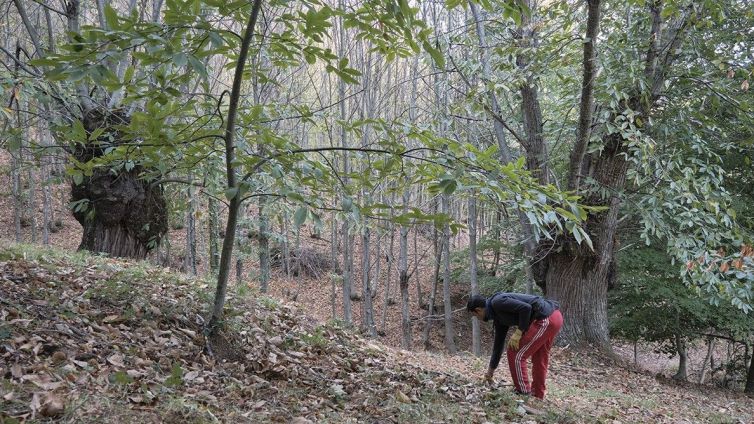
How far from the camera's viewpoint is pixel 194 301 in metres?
4.94

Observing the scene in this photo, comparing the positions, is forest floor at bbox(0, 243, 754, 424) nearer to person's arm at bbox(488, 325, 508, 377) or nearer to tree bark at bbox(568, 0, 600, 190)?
person's arm at bbox(488, 325, 508, 377)

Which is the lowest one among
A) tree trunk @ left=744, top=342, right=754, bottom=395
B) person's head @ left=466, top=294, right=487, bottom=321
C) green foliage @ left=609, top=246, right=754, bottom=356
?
tree trunk @ left=744, top=342, right=754, bottom=395

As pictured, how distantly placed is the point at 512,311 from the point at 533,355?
1.69 ft

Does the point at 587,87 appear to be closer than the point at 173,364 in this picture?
No

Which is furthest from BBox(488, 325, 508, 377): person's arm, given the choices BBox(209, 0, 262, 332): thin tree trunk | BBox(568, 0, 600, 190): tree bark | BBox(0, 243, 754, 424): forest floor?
BBox(209, 0, 262, 332): thin tree trunk

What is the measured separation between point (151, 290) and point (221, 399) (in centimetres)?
210

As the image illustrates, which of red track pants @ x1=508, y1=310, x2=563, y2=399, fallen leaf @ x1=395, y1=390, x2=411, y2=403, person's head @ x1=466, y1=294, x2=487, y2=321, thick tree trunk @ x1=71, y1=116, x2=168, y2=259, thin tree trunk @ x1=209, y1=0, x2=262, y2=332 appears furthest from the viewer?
thick tree trunk @ x1=71, y1=116, x2=168, y2=259

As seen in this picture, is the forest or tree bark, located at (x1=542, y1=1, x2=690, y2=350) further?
tree bark, located at (x1=542, y1=1, x2=690, y2=350)

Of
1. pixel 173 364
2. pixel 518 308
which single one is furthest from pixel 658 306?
pixel 173 364

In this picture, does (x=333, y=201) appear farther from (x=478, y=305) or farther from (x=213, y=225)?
(x=213, y=225)

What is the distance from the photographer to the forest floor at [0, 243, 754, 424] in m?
2.82

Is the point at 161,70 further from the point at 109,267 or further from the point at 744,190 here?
the point at 744,190

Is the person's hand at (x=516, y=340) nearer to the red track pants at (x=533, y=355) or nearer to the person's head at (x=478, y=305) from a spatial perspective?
the red track pants at (x=533, y=355)

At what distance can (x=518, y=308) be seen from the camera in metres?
5.15
